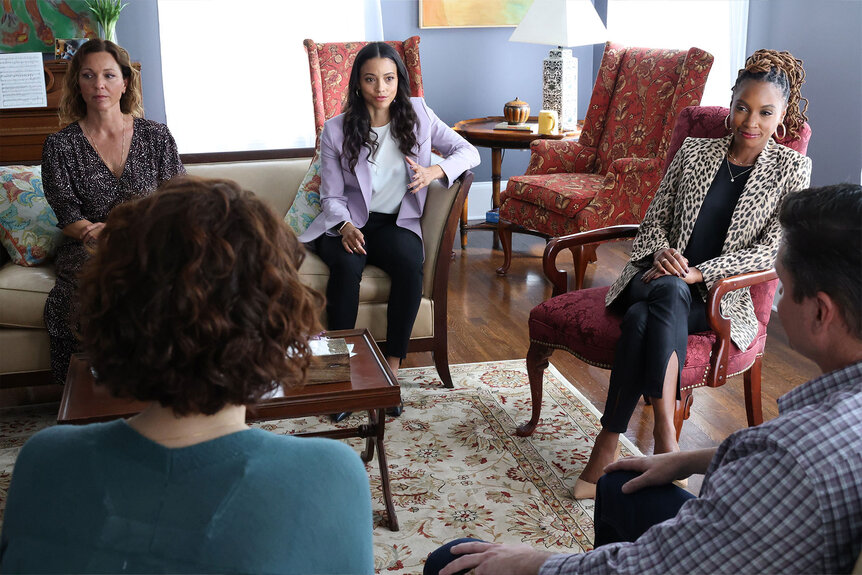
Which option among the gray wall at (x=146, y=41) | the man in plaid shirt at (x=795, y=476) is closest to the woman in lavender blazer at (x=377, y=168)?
the man in plaid shirt at (x=795, y=476)

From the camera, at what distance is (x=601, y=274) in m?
4.64

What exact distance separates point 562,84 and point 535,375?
8.42 feet

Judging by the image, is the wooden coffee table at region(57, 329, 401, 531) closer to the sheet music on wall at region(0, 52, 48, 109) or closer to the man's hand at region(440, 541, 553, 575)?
the man's hand at region(440, 541, 553, 575)

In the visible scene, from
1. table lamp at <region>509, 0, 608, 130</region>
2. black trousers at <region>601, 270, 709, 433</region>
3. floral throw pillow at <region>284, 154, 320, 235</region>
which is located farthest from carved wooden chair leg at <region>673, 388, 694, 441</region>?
table lamp at <region>509, 0, 608, 130</region>

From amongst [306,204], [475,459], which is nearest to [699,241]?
[475,459]

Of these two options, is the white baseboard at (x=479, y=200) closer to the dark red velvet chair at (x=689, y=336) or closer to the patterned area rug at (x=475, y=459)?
the patterned area rug at (x=475, y=459)

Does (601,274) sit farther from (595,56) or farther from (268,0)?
(268,0)

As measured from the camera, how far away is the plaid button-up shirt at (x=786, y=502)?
3.17 ft

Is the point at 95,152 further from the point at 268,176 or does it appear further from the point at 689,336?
the point at 689,336

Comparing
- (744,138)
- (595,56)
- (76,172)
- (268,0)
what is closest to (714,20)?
(595,56)

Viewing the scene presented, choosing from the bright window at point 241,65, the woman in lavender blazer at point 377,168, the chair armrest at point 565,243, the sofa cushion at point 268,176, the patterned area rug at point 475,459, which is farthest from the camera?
the bright window at point 241,65

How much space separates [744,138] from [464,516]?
145cm

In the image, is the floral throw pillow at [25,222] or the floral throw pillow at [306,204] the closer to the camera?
the floral throw pillow at [25,222]

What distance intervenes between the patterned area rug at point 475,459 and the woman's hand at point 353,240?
0.58 metres
